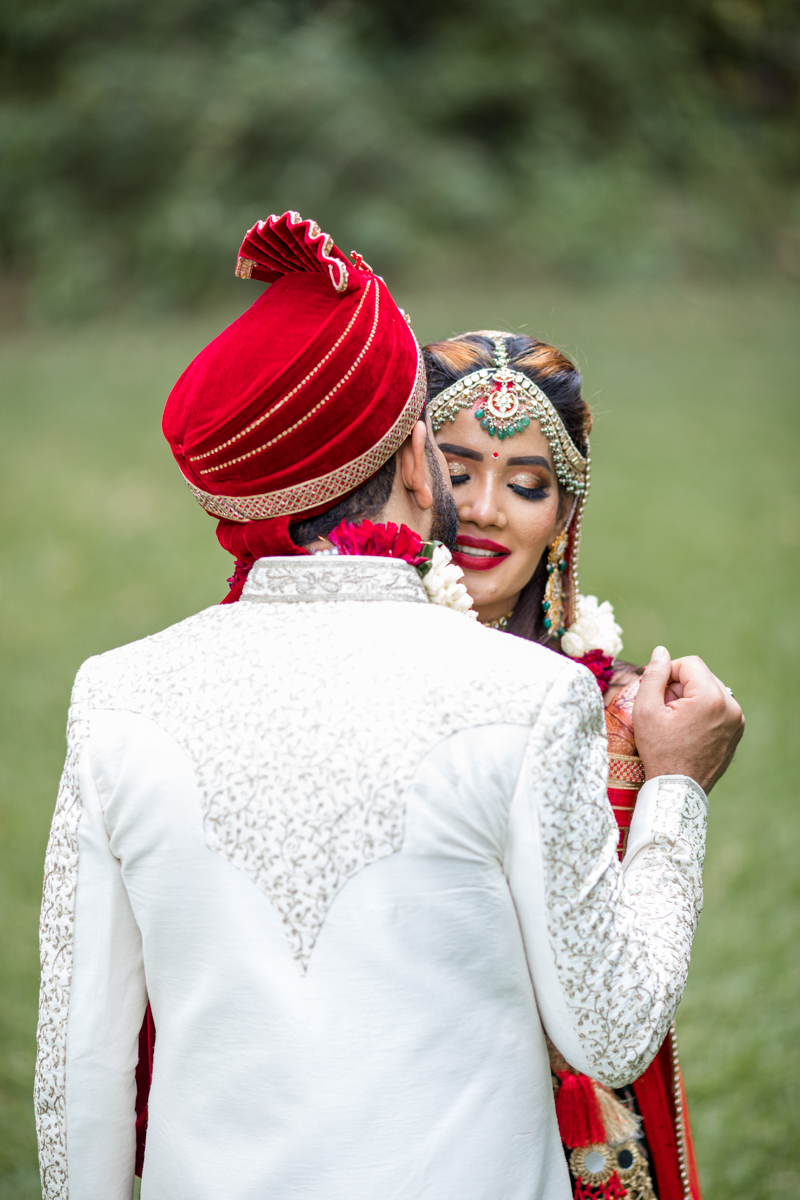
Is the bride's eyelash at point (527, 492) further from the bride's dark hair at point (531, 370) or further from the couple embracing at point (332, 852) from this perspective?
the couple embracing at point (332, 852)

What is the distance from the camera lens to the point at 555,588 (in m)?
2.78

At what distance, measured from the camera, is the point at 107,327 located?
620 inches

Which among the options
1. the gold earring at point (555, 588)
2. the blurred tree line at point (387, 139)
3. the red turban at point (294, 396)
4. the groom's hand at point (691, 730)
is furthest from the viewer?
the blurred tree line at point (387, 139)

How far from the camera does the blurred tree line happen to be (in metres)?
15.7

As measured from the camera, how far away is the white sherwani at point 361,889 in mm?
1446

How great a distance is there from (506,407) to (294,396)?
1.15m

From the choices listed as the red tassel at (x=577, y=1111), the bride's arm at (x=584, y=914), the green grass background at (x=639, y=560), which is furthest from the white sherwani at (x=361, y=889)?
the green grass background at (x=639, y=560)

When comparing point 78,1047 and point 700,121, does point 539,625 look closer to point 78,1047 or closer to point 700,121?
point 78,1047

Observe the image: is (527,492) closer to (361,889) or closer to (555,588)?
(555,588)

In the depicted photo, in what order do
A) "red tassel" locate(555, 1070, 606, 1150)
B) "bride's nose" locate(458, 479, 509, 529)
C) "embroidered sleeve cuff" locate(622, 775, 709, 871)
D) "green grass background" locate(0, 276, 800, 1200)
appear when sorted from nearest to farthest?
1. "embroidered sleeve cuff" locate(622, 775, 709, 871)
2. "red tassel" locate(555, 1070, 606, 1150)
3. "bride's nose" locate(458, 479, 509, 529)
4. "green grass background" locate(0, 276, 800, 1200)

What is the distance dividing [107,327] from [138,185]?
2463mm

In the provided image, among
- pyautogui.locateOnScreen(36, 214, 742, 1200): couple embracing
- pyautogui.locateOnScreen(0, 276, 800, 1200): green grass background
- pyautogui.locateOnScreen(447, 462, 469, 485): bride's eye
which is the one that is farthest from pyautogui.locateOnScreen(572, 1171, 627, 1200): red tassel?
pyautogui.locateOnScreen(0, 276, 800, 1200): green grass background

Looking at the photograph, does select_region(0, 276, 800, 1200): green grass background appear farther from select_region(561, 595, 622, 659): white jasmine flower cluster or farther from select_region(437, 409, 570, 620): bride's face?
select_region(561, 595, 622, 659): white jasmine flower cluster

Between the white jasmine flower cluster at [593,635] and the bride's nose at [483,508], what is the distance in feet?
1.02
